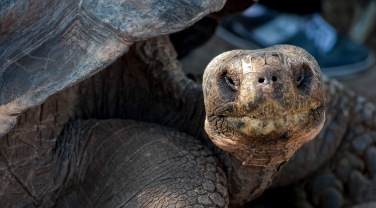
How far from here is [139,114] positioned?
9.87 feet

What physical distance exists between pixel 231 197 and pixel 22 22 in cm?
87

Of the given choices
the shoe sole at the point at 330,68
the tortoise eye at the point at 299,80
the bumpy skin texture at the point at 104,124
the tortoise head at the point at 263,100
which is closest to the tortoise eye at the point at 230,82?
the tortoise head at the point at 263,100

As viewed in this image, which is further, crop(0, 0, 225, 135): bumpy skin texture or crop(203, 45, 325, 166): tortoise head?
crop(0, 0, 225, 135): bumpy skin texture

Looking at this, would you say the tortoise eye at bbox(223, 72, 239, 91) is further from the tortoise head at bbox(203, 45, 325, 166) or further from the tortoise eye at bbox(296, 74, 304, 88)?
the tortoise eye at bbox(296, 74, 304, 88)

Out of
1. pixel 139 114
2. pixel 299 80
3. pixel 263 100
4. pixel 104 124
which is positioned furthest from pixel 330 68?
pixel 263 100

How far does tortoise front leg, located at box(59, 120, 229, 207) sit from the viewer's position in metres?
2.54

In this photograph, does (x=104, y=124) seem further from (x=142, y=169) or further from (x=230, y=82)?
(x=230, y=82)

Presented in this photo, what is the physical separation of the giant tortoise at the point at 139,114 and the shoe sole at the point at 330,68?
1.74 meters

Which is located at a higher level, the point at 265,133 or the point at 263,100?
the point at 263,100

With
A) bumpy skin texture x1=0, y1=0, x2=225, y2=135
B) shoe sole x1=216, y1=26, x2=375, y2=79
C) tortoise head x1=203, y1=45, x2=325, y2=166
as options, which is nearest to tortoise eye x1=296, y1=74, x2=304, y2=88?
tortoise head x1=203, y1=45, x2=325, y2=166

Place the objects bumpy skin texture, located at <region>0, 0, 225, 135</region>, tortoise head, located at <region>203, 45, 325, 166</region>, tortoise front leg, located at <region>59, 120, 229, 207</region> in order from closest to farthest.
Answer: tortoise head, located at <region>203, 45, 325, 166</region>
bumpy skin texture, located at <region>0, 0, 225, 135</region>
tortoise front leg, located at <region>59, 120, 229, 207</region>

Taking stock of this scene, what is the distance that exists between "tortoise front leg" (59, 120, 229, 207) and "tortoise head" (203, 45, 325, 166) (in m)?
0.23

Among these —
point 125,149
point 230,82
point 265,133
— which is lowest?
point 125,149

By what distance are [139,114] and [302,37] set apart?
8.28ft
